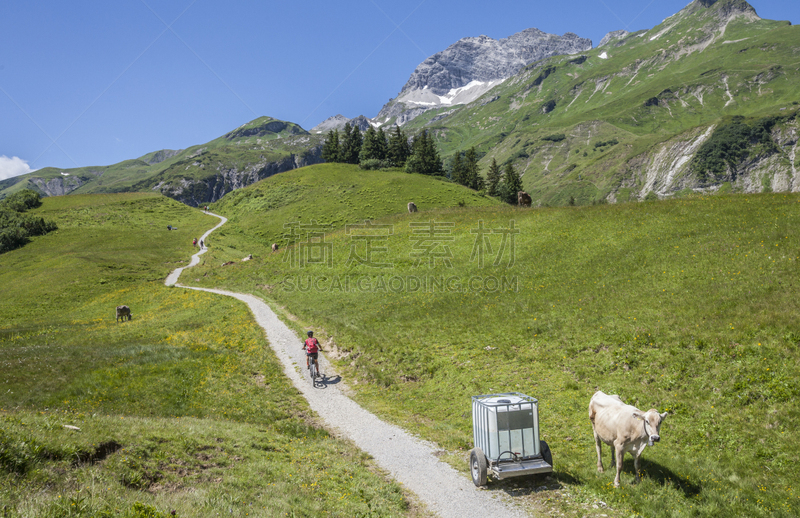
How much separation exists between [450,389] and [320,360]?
34.8ft

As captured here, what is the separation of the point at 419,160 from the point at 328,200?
28787 millimetres


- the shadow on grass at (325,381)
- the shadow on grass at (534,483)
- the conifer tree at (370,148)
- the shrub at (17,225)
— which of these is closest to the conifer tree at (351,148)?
the conifer tree at (370,148)

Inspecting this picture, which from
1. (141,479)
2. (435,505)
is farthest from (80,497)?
(435,505)

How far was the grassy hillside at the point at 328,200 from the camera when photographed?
71.5 metres

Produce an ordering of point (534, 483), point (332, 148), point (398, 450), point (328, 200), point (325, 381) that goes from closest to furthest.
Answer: point (534, 483)
point (398, 450)
point (325, 381)
point (328, 200)
point (332, 148)

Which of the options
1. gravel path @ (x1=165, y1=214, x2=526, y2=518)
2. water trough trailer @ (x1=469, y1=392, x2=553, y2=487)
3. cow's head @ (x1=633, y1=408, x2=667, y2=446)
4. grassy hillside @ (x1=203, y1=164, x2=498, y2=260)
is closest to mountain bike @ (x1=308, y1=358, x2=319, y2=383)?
gravel path @ (x1=165, y1=214, x2=526, y2=518)

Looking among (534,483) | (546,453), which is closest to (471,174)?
(546,453)

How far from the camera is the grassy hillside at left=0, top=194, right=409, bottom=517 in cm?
756

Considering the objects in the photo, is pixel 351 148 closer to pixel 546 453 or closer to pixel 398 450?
pixel 398 450

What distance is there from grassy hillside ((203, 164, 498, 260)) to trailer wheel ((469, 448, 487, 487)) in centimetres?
5510

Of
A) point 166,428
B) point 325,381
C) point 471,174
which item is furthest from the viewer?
point 471,174

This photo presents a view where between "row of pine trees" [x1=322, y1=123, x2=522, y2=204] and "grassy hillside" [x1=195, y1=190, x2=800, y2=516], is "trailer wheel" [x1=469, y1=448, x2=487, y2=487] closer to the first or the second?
"grassy hillside" [x1=195, y1=190, x2=800, y2=516]

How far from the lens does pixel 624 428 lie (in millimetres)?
10172

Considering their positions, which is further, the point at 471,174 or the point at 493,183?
the point at 471,174
